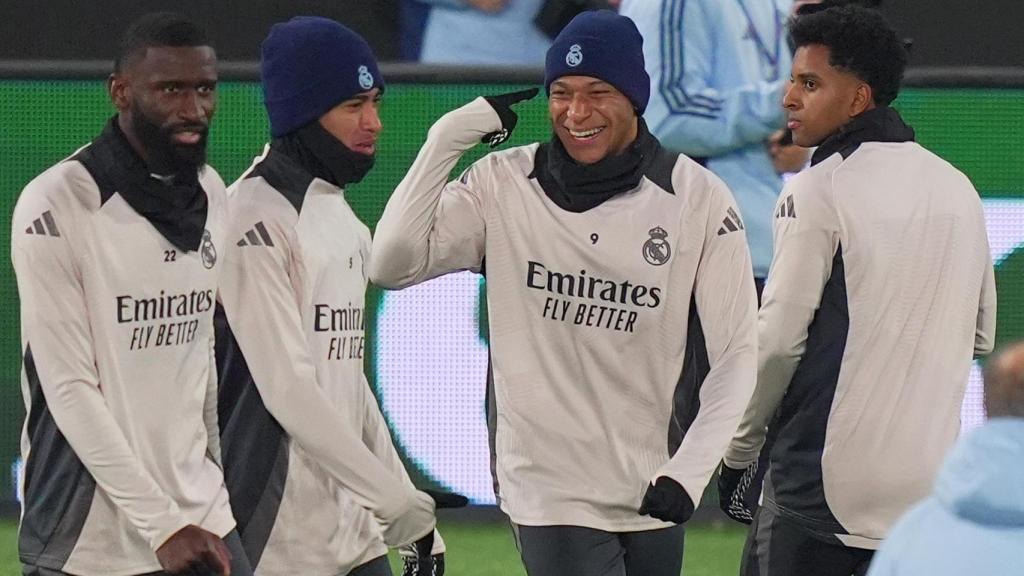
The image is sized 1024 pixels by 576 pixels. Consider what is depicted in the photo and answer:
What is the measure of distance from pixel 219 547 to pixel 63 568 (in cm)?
30

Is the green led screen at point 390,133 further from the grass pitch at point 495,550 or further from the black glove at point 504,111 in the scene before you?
the black glove at point 504,111

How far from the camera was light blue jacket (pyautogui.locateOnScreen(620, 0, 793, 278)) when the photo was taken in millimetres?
6656

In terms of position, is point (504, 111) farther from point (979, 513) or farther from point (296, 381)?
point (979, 513)

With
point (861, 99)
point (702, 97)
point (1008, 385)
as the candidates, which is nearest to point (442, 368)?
point (702, 97)

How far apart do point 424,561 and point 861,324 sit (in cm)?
109

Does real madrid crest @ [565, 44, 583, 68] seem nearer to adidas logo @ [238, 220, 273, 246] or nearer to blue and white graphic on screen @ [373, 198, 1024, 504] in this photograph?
adidas logo @ [238, 220, 273, 246]

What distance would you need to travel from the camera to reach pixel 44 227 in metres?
3.78

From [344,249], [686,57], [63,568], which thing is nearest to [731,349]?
[344,249]

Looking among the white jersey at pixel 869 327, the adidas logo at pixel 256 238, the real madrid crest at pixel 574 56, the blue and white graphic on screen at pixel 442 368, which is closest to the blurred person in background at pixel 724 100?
the blue and white graphic on screen at pixel 442 368

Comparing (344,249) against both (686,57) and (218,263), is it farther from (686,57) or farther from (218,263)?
(686,57)

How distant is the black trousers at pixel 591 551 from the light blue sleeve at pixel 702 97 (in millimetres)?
2489

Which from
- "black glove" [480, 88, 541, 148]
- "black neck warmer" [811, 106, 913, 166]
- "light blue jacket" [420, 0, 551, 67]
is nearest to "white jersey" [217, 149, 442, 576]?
"black glove" [480, 88, 541, 148]

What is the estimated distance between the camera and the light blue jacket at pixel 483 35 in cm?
780

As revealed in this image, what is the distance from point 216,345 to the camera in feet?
13.9
